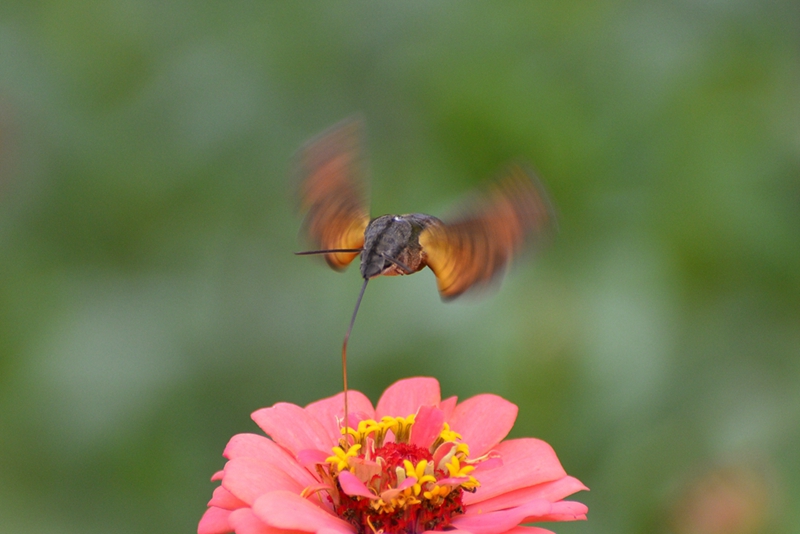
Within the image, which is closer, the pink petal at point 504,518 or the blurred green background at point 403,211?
the pink petal at point 504,518

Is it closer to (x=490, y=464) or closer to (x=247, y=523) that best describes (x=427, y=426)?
(x=490, y=464)

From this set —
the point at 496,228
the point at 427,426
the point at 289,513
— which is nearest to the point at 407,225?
the point at 496,228

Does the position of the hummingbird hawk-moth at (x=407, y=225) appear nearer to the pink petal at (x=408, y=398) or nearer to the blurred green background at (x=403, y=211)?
the pink petal at (x=408, y=398)

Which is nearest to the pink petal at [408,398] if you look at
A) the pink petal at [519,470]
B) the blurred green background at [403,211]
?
the pink petal at [519,470]

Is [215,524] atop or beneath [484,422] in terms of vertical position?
beneath

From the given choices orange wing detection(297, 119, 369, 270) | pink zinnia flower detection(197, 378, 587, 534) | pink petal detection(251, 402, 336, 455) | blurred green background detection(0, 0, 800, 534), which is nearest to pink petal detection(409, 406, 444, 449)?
pink zinnia flower detection(197, 378, 587, 534)

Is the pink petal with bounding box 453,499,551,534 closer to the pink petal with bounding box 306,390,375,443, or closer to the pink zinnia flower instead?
the pink zinnia flower
